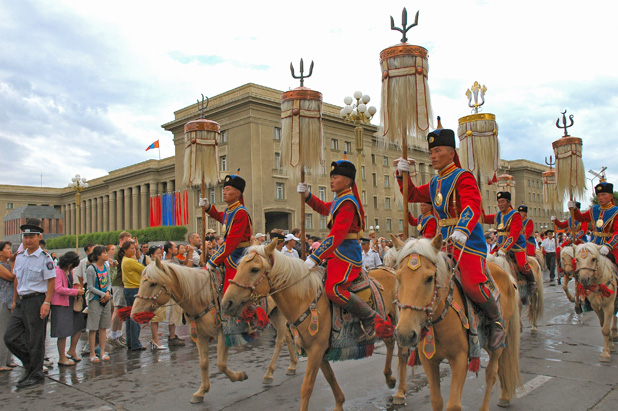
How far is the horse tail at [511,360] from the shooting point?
5344 millimetres

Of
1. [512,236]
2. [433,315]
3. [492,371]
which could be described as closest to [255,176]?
[512,236]

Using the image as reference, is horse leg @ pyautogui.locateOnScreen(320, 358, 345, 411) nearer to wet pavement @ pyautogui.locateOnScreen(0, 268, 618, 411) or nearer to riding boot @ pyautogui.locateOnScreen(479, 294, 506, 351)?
wet pavement @ pyautogui.locateOnScreen(0, 268, 618, 411)

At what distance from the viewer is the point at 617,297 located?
8578 mm

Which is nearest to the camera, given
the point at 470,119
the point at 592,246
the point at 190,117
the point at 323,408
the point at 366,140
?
the point at 323,408

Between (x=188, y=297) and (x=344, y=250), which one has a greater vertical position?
(x=344, y=250)

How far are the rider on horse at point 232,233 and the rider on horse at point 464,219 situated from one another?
112 inches

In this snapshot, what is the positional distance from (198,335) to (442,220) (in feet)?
11.8

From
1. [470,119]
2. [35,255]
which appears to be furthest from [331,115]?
[35,255]

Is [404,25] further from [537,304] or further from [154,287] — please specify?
[537,304]

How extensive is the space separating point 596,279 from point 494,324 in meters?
4.57

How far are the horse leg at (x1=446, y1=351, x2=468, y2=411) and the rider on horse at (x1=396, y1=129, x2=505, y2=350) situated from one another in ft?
2.04

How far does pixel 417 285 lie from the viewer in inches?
148

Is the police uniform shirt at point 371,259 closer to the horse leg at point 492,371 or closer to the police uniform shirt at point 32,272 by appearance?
the police uniform shirt at point 32,272

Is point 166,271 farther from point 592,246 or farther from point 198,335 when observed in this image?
point 592,246
